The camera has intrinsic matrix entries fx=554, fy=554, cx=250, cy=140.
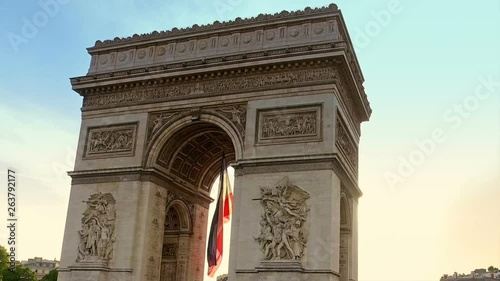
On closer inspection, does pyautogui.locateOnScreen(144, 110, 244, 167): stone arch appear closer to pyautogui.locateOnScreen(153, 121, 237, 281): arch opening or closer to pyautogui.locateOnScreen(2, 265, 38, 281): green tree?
pyautogui.locateOnScreen(153, 121, 237, 281): arch opening

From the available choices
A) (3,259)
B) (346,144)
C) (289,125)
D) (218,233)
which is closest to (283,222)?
(289,125)

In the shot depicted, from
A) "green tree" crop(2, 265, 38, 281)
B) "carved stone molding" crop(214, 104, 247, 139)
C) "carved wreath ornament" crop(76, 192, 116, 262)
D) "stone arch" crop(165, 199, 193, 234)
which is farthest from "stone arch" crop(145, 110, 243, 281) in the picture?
"green tree" crop(2, 265, 38, 281)

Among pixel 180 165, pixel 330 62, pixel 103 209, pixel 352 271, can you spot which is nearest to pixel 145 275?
pixel 103 209

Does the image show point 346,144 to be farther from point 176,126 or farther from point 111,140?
point 111,140

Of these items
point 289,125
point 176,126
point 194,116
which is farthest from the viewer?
point 176,126

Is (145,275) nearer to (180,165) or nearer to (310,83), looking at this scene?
(180,165)

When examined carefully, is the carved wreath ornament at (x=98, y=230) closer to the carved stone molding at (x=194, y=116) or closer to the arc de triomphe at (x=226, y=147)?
the arc de triomphe at (x=226, y=147)

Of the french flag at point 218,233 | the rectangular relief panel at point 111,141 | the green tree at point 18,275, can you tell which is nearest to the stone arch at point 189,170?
the rectangular relief panel at point 111,141
